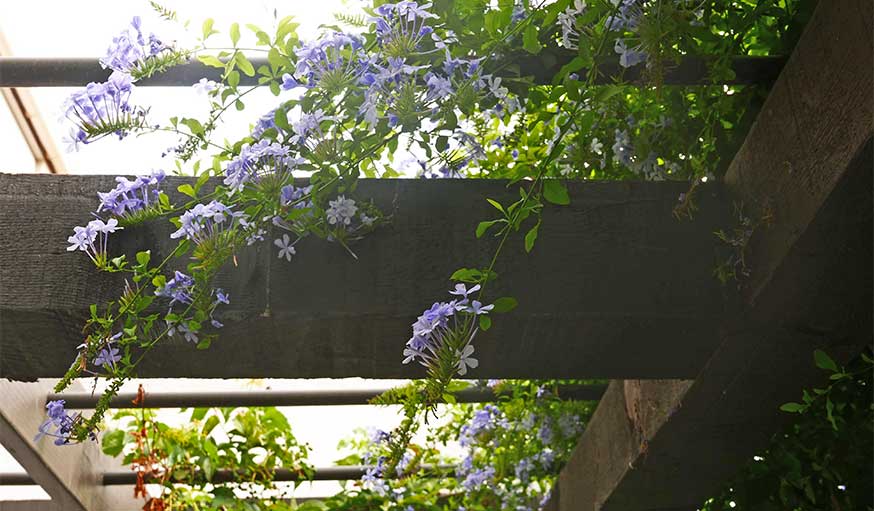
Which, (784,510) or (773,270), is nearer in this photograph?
(773,270)

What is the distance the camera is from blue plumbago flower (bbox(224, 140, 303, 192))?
1.20 meters

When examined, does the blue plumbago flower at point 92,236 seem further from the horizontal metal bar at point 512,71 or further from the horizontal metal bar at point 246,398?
the horizontal metal bar at point 246,398

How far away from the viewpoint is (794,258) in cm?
122

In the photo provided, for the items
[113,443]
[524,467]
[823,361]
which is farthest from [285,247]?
[113,443]

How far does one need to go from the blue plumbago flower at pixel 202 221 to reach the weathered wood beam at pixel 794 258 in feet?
2.40

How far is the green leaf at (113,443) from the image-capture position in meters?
3.36

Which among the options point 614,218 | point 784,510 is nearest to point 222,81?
point 614,218

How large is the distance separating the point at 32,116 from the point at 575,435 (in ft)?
6.46

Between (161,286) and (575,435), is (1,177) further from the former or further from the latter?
(575,435)

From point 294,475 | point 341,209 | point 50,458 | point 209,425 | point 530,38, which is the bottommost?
point 341,209

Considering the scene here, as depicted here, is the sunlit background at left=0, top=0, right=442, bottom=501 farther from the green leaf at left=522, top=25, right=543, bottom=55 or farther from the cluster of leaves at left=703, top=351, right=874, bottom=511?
the cluster of leaves at left=703, top=351, right=874, bottom=511

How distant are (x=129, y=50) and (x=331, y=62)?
0.29 metres

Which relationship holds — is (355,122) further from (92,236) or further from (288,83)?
(92,236)

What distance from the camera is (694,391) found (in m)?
1.53
